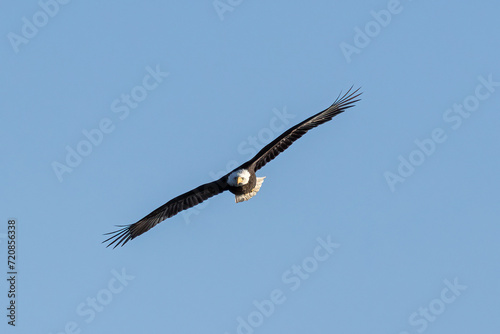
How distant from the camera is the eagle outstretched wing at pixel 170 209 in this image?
2798cm

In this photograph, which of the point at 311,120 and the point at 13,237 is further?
the point at 13,237

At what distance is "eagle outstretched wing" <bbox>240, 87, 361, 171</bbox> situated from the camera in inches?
1086

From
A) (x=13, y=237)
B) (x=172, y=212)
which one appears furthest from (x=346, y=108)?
(x=13, y=237)

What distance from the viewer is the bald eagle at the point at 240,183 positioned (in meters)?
27.4

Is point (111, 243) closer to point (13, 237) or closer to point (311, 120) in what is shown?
point (13, 237)

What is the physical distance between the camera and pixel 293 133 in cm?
2777

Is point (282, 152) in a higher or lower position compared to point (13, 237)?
lower

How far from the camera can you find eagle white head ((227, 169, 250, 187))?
27.0 meters

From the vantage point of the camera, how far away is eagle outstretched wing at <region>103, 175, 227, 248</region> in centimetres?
2798

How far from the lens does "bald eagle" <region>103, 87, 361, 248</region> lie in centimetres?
2736

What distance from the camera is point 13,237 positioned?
2966cm

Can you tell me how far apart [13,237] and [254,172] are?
6.35 m

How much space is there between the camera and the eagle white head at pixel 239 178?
1065 inches

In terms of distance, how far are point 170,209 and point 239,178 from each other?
220 cm
